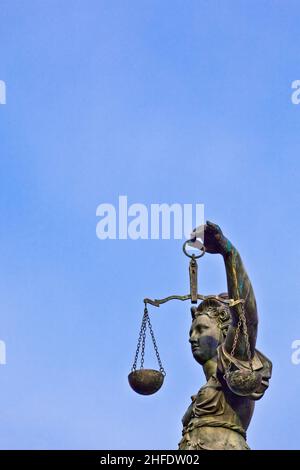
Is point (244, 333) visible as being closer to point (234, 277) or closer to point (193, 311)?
point (234, 277)

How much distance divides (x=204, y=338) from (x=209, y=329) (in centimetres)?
16

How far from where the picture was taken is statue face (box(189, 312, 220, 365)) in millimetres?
48594

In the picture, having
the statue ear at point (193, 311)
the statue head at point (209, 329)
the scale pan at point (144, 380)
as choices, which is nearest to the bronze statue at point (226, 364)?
the statue head at point (209, 329)

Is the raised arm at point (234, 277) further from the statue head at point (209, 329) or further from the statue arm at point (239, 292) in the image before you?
the statue head at point (209, 329)

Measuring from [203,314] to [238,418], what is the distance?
1766 mm

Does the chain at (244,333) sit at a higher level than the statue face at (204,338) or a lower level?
lower

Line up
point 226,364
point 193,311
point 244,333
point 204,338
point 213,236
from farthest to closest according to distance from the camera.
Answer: point 193,311, point 204,338, point 226,364, point 244,333, point 213,236

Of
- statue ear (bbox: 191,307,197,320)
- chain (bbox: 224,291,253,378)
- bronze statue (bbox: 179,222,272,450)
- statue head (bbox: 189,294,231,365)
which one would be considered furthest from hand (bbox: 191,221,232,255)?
statue ear (bbox: 191,307,197,320)

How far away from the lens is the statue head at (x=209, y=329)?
1913 inches

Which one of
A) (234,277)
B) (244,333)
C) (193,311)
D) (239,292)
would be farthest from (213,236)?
(193,311)

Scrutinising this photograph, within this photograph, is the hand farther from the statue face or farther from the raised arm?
the statue face

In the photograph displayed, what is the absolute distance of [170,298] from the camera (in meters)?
47.5

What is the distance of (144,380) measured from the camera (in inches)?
1884

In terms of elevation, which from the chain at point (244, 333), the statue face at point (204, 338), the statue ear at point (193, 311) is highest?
the statue ear at point (193, 311)
